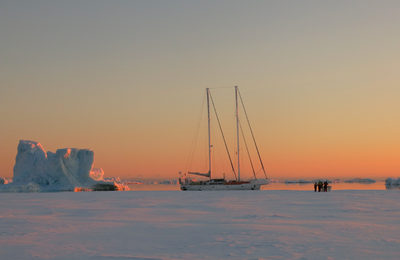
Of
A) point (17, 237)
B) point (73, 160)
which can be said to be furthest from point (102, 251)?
point (73, 160)

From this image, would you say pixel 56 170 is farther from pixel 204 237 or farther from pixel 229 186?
pixel 204 237

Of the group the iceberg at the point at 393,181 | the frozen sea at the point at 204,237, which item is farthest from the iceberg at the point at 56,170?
the iceberg at the point at 393,181

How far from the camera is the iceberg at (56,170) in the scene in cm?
6875

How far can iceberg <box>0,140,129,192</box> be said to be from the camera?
68750 mm

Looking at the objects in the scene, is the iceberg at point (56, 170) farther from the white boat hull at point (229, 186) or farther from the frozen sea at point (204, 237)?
the frozen sea at point (204, 237)

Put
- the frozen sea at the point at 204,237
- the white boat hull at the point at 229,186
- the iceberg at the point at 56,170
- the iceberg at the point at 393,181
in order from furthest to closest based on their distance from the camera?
the iceberg at the point at 393,181 < the iceberg at the point at 56,170 < the white boat hull at the point at 229,186 < the frozen sea at the point at 204,237

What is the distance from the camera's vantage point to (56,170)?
6975cm

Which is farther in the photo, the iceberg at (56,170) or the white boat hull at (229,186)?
the iceberg at (56,170)

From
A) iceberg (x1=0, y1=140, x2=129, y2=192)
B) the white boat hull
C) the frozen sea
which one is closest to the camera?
the frozen sea

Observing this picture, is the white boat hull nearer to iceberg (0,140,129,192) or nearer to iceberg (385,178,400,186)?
iceberg (0,140,129,192)

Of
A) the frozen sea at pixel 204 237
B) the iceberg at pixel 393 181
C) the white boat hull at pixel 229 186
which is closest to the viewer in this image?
the frozen sea at pixel 204 237

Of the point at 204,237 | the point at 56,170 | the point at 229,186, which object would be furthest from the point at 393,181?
the point at 204,237

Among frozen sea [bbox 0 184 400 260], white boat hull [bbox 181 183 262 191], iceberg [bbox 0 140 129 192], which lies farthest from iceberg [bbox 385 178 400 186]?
frozen sea [bbox 0 184 400 260]

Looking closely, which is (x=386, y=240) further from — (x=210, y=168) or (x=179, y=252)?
(x=210, y=168)
